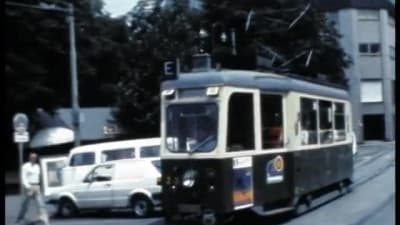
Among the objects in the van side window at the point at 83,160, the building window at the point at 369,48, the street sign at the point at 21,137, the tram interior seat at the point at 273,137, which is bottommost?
the van side window at the point at 83,160

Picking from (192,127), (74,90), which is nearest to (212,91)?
(192,127)

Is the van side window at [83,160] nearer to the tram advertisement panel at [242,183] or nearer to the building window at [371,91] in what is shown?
the tram advertisement panel at [242,183]

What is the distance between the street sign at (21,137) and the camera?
374cm

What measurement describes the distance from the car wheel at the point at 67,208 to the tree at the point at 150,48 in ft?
3.25

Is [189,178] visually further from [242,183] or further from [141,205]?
[141,205]

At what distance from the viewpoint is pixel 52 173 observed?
18.8 feet

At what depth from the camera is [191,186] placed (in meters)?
5.15

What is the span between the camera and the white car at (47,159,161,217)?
584 cm

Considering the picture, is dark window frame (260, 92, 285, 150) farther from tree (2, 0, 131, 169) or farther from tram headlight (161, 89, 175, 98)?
tree (2, 0, 131, 169)

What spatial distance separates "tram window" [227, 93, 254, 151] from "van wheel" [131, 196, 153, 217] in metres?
1.33

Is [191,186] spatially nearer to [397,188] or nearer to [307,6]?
[307,6]

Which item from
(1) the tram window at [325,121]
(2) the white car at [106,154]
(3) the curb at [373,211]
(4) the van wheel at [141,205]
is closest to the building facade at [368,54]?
(3) the curb at [373,211]

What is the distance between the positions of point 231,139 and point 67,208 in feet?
5.23

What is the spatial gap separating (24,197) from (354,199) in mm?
2200
